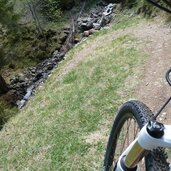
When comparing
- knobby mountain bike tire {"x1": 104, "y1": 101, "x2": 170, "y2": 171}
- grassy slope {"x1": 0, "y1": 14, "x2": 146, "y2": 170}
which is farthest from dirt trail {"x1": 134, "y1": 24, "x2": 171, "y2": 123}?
knobby mountain bike tire {"x1": 104, "y1": 101, "x2": 170, "y2": 171}

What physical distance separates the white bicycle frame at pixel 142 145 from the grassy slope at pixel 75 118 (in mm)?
3938

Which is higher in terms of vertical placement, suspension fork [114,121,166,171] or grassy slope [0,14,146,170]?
suspension fork [114,121,166,171]

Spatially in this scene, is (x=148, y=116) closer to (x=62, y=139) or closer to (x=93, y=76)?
(x=62, y=139)

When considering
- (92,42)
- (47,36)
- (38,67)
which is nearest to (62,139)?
(92,42)

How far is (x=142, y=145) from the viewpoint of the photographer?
8.67 ft

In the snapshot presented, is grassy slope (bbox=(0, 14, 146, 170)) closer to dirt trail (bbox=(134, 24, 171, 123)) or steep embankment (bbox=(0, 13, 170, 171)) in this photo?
steep embankment (bbox=(0, 13, 170, 171))

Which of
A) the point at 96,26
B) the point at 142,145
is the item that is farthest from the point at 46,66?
the point at 142,145

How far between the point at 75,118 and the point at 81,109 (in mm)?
394

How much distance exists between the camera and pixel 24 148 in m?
9.21

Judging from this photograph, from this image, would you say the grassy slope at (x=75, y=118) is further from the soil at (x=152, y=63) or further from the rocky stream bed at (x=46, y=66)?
the rocky stream bed at (x=46, y=66)

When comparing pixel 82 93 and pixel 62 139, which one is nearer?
pixel 62 139

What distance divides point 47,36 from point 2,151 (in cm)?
1412

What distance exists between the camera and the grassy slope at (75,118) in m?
7.82

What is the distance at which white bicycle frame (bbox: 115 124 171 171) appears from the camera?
2.49 meters
